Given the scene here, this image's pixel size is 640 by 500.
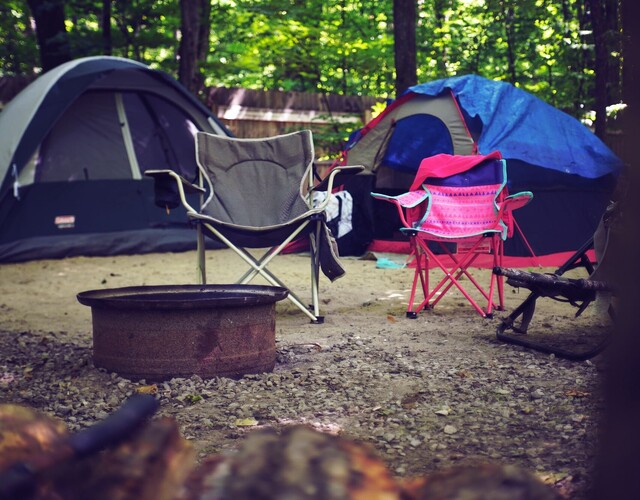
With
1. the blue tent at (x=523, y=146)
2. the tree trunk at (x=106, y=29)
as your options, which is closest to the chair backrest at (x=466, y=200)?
the blue tent at (x=523, y=146)

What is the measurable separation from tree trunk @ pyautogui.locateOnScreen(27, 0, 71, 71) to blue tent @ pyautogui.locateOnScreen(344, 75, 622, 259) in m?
4.80

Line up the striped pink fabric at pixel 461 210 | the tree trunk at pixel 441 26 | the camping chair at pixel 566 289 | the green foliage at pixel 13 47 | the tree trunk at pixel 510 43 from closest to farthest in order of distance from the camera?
the camping chair at pixel 566 289 → the striped pink fabric at pixel 461 210 → the tree trunk at pixel 510 43 → the green foliage at pixel 13 47 → the tree trunk at pixel 441 26

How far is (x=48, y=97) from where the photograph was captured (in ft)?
23.9

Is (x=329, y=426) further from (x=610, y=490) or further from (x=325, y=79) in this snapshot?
(x=325, y=79)

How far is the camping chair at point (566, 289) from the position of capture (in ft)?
10.8

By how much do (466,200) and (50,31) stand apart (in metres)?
7.41

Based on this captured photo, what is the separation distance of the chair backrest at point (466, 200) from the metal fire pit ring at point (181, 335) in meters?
1.71

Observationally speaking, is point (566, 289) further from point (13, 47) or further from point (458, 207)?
point (13, 47)

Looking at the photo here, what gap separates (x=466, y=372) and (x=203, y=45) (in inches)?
345

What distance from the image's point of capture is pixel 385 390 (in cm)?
298

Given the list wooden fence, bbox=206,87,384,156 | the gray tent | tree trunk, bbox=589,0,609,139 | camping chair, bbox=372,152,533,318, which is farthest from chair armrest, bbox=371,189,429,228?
wooden fence, bbox=206,87,384,156

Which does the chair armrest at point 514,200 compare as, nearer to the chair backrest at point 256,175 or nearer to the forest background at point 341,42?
the chair backrest at point 256,175

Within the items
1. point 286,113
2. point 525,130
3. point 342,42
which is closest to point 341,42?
point 342,42

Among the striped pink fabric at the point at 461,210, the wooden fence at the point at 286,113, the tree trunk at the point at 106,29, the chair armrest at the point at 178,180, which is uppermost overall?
the tree trunk at the point at 106,29
